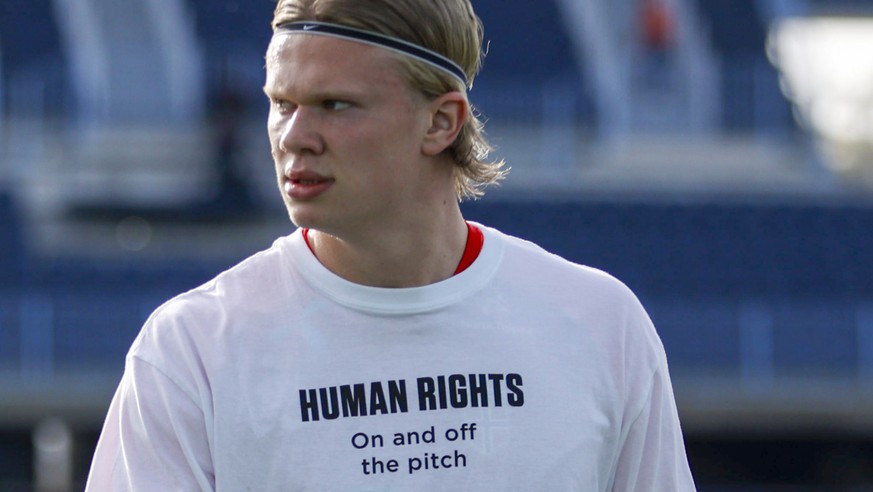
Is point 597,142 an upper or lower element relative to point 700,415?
upper

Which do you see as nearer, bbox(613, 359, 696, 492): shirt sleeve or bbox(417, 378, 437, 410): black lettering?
bbox(417, 378, 437, 410): black lettering

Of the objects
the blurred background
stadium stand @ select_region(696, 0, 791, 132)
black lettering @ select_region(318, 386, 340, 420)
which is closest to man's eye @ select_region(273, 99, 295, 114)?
black lettering @ select_region(318, 386, 340, 420)

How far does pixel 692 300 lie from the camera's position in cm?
1320

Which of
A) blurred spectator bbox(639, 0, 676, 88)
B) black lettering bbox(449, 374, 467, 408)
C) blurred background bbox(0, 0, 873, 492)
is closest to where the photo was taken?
black lettering bbox(449, 374, 467, 408)

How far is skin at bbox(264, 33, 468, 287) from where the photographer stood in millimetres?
2293

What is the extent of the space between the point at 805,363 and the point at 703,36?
15.5 ft

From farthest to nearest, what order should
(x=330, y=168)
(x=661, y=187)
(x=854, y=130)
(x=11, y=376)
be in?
(x=854, y=130)
(x=661, y=187)
(x=11, y=376)
(x=330, y=168)

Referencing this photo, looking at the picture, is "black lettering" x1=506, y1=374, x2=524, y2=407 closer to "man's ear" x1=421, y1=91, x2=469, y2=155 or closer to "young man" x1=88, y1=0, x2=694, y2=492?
"young man" x1=88, y1=0, x2=694, y2=492

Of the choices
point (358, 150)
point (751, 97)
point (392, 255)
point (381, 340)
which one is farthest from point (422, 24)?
point (751, 97)

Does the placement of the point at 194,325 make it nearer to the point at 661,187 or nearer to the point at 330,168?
the point at 330,168

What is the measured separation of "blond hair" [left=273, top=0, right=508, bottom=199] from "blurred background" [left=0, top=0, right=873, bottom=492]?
954cm

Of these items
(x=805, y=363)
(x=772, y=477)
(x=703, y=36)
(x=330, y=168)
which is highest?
(x=703, y=36)

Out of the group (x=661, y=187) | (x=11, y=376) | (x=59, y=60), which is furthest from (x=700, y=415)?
(x=59, y=60)

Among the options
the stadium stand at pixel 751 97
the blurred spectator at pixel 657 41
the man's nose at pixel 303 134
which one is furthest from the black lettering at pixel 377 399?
the stadium stand at pixel 751 97
